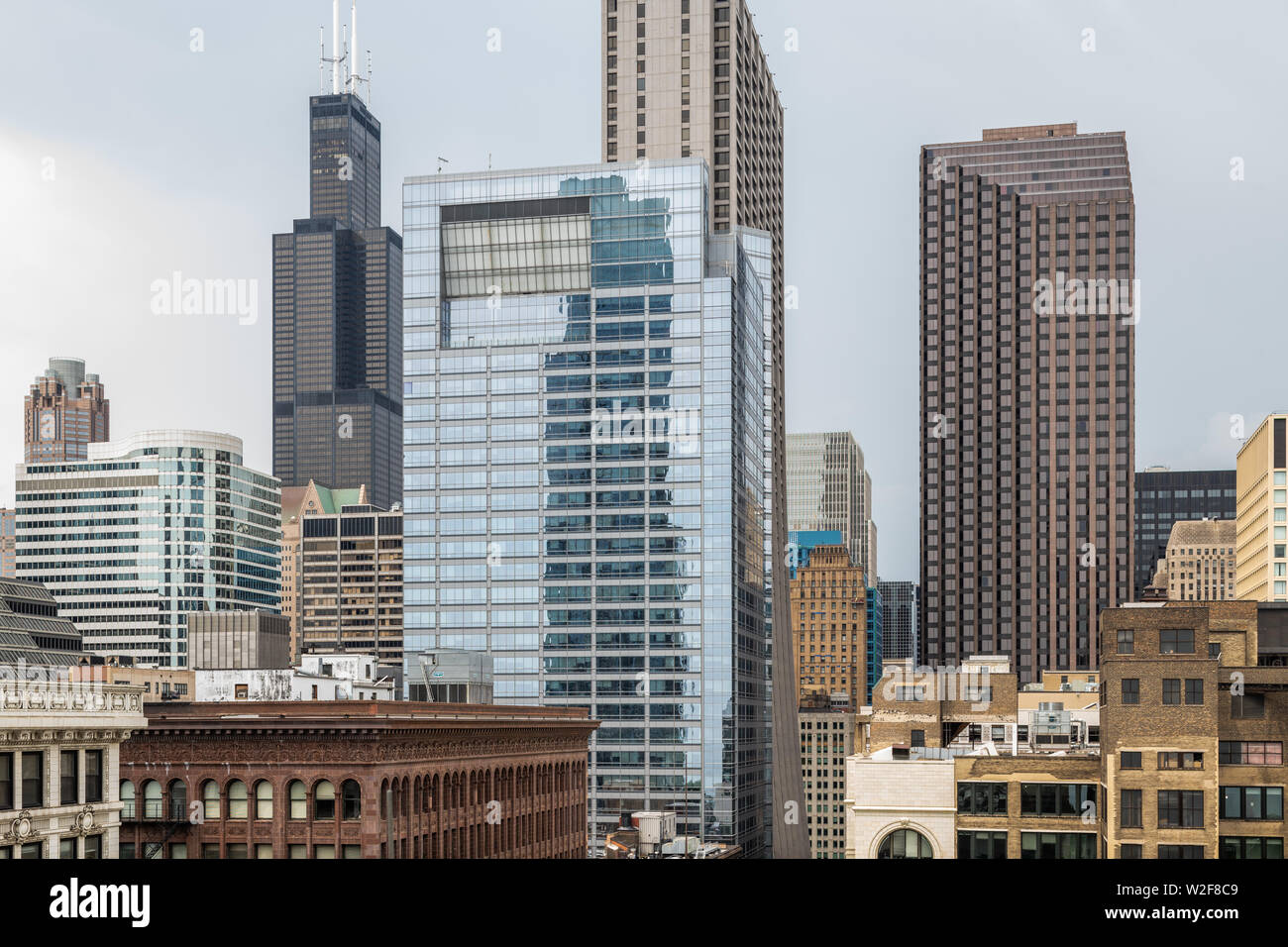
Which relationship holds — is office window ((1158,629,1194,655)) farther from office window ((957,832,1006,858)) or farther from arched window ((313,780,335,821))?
arched window ((313,780,335,821))

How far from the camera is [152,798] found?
69875 mm

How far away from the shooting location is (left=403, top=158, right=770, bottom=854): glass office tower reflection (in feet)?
576

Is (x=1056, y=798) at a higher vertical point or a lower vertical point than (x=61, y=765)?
lower

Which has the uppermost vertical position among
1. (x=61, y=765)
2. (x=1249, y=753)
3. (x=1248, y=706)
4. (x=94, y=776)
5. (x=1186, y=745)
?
(x=1248, y=706)

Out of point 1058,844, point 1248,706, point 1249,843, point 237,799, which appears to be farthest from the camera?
point 1058,844

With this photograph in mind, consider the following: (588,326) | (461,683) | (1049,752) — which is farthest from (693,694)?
(1049,752)

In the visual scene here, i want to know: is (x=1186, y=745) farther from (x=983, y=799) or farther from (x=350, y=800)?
(x=350, y=800)

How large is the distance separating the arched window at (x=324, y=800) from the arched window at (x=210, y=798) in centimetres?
472

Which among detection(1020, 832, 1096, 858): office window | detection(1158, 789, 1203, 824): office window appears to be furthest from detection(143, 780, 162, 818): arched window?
detection(1158, 789, 1203, 824): office window

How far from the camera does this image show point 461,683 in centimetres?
11400

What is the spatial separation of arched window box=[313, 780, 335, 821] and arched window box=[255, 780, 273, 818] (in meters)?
A: 2.08

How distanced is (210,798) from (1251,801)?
50158 millimetres

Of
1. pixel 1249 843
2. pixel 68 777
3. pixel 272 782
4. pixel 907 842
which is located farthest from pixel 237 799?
pixel 1249 843
